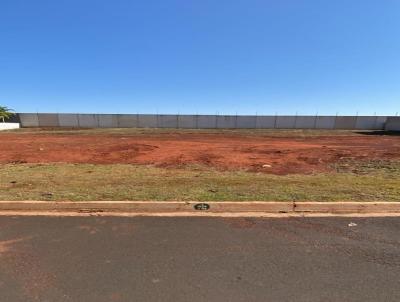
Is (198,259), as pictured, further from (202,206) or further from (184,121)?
(184,121)

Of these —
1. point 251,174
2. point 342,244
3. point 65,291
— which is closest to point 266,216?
point 342,244

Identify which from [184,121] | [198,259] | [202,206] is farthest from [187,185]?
[184,121]

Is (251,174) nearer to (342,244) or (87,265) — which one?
(342,244)

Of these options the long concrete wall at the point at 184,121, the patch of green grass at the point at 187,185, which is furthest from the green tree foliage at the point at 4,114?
the patch of green grass at the point at 187,185

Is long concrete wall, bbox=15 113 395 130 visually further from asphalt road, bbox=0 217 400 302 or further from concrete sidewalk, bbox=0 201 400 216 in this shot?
asphalt road, bbox=0 217 400 302

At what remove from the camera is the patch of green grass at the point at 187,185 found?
7117 millimetres

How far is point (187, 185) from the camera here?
8297 millimetres

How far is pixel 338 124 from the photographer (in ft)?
182

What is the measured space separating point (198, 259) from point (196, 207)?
7.07 feet

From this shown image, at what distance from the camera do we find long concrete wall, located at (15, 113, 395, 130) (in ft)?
183

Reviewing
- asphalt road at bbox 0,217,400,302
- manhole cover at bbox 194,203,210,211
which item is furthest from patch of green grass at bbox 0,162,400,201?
asphalt road at bbox 0,217,400,302

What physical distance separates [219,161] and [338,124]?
47618 mm

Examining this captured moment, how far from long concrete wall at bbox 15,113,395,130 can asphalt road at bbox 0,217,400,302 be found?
5056 centimetres

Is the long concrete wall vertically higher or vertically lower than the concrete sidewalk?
lower
